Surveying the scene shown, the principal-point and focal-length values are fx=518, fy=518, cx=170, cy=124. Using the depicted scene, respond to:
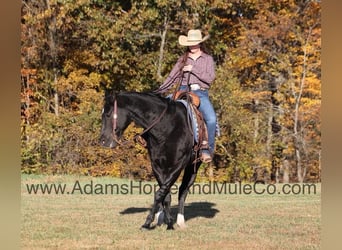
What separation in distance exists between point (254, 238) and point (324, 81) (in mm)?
4897

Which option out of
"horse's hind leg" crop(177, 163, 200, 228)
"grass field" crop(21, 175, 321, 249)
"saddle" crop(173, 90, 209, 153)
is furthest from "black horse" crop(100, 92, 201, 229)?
"grass field" crop(21, 175, 321, 249)

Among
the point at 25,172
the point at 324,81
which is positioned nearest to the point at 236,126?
the point at 25,172

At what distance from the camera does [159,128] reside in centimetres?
615

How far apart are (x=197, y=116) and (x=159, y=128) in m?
0.60

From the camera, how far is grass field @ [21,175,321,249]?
554cm

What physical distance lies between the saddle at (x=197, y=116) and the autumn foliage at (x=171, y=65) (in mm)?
9079

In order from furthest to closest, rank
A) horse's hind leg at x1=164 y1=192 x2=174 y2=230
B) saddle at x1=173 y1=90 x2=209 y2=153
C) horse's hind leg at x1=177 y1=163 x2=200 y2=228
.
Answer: horse's hind leg at x1=177 y1=163 x2=200 y2=228 → saddle at x1=173 y1=90 x2=209 y2=153 → horse's hind leg at x1=164 y1=192 x2=174 y2=230

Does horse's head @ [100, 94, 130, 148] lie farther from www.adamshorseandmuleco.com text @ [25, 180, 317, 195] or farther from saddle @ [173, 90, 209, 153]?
www.adamshorseandmuleco.com text @ [25, 180, 317, 195]

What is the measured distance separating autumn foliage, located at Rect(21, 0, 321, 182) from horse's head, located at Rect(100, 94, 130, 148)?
32.0 ft

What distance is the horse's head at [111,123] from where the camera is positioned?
5840mm

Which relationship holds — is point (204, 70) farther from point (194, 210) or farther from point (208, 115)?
point (194, 210)

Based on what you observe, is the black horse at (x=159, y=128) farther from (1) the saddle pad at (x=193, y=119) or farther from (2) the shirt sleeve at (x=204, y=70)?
(2) the shirt sleeve at (x=204, y=70)
